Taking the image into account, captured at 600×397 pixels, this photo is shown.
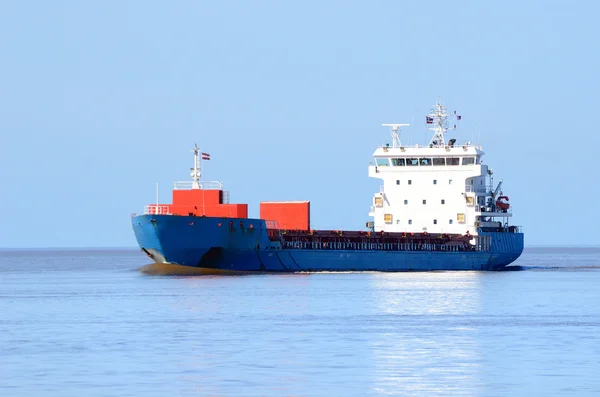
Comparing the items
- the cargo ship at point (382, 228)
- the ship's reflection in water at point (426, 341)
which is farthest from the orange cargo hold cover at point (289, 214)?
the ship's reflection in water at point (426, 341)

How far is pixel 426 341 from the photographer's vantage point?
100 feet

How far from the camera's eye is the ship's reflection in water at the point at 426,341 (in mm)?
23234

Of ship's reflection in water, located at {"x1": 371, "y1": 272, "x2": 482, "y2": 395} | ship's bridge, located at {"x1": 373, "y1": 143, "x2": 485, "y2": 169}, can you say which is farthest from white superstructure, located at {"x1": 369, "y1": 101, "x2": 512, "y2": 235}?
ship's reflection in water, located at {"x1": 371, "y1": 272, "x2": 482, "y2": 395}

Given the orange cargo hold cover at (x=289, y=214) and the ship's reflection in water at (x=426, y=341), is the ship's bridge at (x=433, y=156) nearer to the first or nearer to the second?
the orange cargo hold cover at (x=289, y=214)

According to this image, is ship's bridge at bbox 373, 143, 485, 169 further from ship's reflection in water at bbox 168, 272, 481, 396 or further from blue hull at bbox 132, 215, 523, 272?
ship's reflection in water at bbox 168, 272, 481, 396

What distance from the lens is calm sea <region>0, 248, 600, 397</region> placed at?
75.9 feet

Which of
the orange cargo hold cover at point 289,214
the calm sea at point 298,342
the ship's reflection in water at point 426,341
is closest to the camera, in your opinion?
the calm sea at point 298,342

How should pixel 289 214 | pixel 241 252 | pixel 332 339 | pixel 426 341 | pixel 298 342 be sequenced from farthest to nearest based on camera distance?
pixel 289 214 → pixel 241 252 → pixel 332 339 → pixel 426 341 → pixel 298 342

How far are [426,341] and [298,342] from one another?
10.5 ft

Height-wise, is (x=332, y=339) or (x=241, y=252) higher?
(x=241, y=252)

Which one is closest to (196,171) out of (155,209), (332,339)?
(155,209)

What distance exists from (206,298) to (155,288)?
7.98 m

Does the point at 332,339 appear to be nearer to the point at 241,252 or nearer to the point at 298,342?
the point at 298,342

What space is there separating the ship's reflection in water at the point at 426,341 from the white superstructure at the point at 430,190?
16987mm
